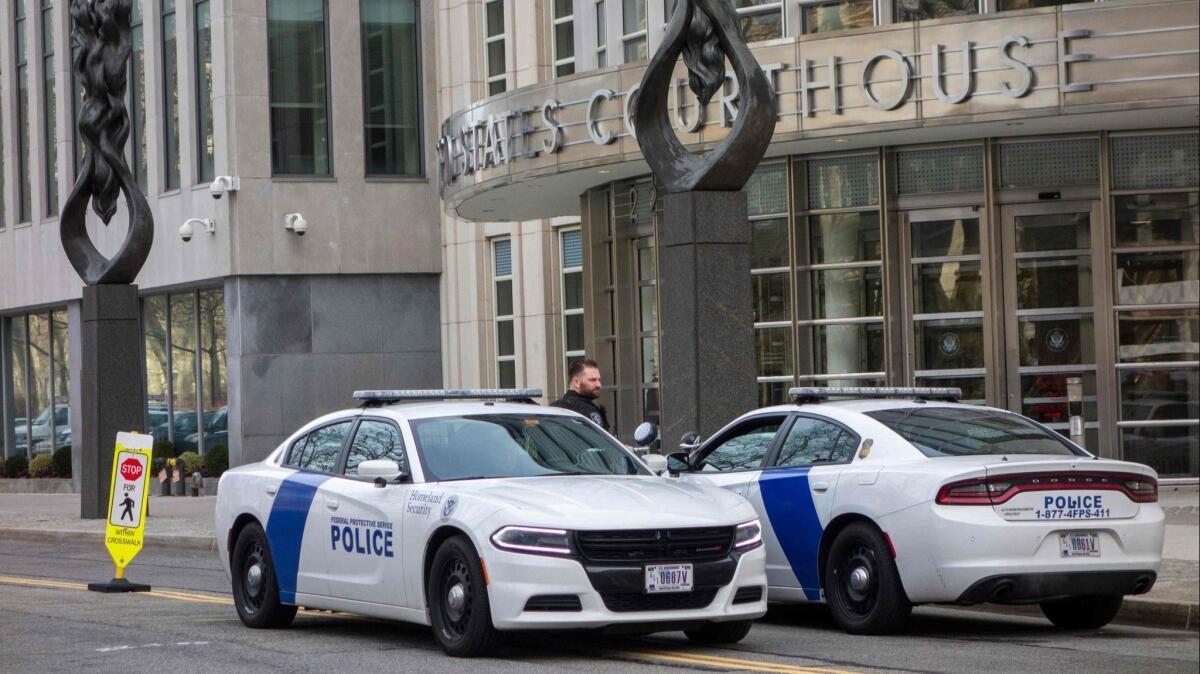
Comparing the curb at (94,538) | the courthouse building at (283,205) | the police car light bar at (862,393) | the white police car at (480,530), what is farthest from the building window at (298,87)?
the police car light bar at (862,393)

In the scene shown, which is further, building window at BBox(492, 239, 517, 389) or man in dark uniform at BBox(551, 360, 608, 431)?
building window at BBox(492, 239, 517, 389)

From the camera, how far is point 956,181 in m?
23.1

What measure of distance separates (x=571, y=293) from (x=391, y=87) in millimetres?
6837

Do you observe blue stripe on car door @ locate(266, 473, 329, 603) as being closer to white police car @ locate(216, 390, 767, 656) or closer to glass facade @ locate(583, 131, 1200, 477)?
white police car @ locate(216, 390, 767, 656)

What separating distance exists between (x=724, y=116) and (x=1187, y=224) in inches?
242

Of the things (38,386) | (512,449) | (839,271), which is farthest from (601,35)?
(38,386)

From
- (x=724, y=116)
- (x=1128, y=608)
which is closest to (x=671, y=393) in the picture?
(x=1128, y=608)

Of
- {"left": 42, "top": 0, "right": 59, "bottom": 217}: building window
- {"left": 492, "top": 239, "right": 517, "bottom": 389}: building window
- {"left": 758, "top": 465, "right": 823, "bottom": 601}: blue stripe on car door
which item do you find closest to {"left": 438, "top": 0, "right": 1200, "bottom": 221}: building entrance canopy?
{"left": 758, "top": 465, "right": 823, "bottom": 601}: blue stripe on car door

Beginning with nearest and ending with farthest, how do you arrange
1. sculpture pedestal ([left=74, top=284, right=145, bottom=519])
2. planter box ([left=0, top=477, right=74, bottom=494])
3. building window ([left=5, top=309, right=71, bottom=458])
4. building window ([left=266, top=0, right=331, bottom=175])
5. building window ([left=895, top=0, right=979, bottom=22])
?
building window ([left=895, top=0, right=979, bottom=22])
sculpture pedestal ([left=74, top=284, right=145, bottom=519])
building window ([left=266, top=0, right=331, bottom=175])
planter box ([left=0, top=477, right=74, bottom=494])
building window ([left=5, top=309, right=71, bottom=458])

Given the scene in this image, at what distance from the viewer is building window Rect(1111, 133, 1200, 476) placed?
22.1 meters

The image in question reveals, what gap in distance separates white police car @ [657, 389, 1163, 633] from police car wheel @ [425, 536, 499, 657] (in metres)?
2.44

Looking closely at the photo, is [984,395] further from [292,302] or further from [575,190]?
[292,302]

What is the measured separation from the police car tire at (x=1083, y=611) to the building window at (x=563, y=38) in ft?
72.8

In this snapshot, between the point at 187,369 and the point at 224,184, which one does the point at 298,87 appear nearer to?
the point at 224,184
